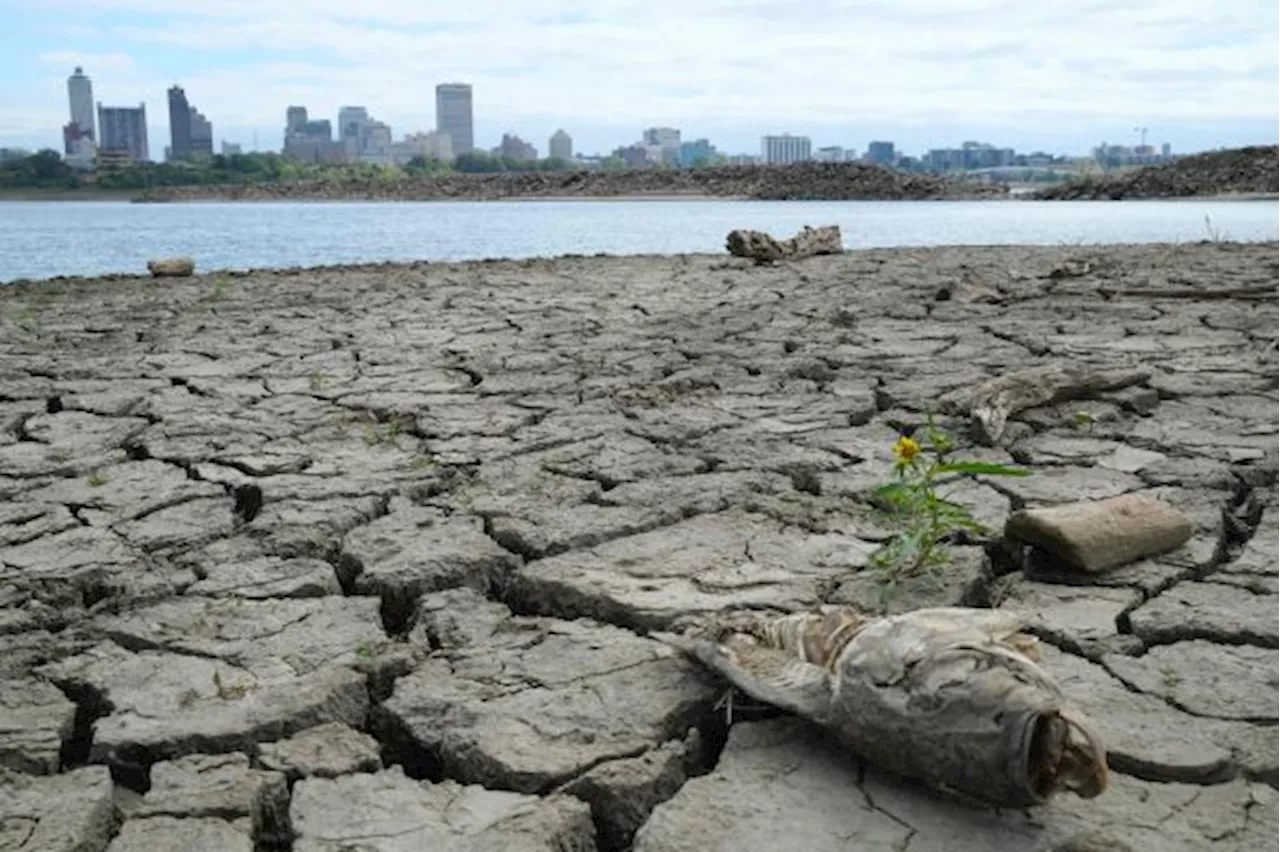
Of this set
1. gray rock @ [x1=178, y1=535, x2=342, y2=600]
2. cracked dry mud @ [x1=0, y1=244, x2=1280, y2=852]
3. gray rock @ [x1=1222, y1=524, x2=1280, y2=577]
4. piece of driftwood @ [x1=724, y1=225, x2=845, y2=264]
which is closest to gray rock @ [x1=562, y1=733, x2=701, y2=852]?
cracked dry mud @ [x1=0, y1=244, x2=1280, y2=852]

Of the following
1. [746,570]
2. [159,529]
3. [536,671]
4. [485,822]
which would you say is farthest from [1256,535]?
[159,529]

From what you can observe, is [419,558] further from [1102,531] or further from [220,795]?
[1102,531]

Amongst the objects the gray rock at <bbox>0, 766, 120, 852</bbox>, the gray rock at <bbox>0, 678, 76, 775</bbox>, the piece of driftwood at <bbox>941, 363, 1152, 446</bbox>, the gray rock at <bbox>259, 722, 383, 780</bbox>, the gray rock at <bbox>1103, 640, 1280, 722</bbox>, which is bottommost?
the gray rock at <bbox>0, 766, 120, 852</bbox>

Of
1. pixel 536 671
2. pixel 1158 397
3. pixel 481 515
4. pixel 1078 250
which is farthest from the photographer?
pixel 1078 250

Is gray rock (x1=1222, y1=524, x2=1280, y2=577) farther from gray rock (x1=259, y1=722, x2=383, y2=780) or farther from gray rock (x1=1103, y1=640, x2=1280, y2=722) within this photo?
gray rock (x1=259, y1=722, x2=383, y2=780)

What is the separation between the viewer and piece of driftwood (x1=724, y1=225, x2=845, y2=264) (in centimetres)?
897

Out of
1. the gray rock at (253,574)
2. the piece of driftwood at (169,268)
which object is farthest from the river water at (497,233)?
the gray rock at (253,574)

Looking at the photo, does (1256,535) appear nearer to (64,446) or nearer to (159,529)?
(159,529)

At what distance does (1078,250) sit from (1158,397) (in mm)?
5358

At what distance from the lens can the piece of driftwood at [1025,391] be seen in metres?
3.54

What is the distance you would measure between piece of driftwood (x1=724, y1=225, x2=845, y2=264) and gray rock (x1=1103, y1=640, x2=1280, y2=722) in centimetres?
693

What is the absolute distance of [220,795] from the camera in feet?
5.48

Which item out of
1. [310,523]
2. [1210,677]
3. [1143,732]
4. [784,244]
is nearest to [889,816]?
[1143,732]

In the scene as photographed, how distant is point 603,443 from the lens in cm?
355
